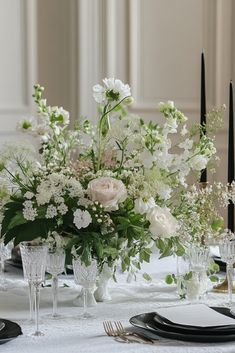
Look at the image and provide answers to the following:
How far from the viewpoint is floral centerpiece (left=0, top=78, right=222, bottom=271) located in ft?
5.68

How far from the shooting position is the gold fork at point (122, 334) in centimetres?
155

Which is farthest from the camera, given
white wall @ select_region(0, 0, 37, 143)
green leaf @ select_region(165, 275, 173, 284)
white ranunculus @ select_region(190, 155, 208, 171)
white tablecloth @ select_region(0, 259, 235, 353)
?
white wall @ select_region(0, 0, 37, 143)

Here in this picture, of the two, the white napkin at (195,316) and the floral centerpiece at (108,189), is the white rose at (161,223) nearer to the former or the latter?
the floral centerpiece at (108,189)

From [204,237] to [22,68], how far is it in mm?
2405

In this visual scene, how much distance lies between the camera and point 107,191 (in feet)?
5.57

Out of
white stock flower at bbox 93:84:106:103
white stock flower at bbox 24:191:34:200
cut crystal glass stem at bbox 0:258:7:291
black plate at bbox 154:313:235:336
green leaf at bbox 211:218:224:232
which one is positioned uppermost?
white stock flower at bbox 93:84:106:103

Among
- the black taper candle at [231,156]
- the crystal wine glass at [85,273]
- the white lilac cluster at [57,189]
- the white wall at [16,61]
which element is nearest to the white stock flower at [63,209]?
the white lilac cluster at [57,189]

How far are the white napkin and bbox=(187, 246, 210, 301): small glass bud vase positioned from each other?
0.48 ft

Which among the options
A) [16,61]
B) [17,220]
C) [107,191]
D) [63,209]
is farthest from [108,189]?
[16,61]

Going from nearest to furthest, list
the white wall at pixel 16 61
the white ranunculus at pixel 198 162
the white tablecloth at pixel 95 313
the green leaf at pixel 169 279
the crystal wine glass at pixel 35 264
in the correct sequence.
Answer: the white tablecloth at pixel 95 313 < the crystal wine glass at pixel 35 264 < the white ranunculus at pixel 198 162 < the green leaf at pixel 169 279 < the white wall at pixel 16 61

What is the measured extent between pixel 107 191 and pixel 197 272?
1.12 ft

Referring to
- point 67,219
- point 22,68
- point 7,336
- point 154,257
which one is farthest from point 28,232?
point 22,68

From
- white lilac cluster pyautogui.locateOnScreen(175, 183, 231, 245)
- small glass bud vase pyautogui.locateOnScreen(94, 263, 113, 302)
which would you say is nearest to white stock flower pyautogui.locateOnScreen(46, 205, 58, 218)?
small glass bud vase pyautogui.locateOnScreen(94, 263, 113, 302)

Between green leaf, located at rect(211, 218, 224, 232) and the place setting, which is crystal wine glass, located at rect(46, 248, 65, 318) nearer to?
the place setting
